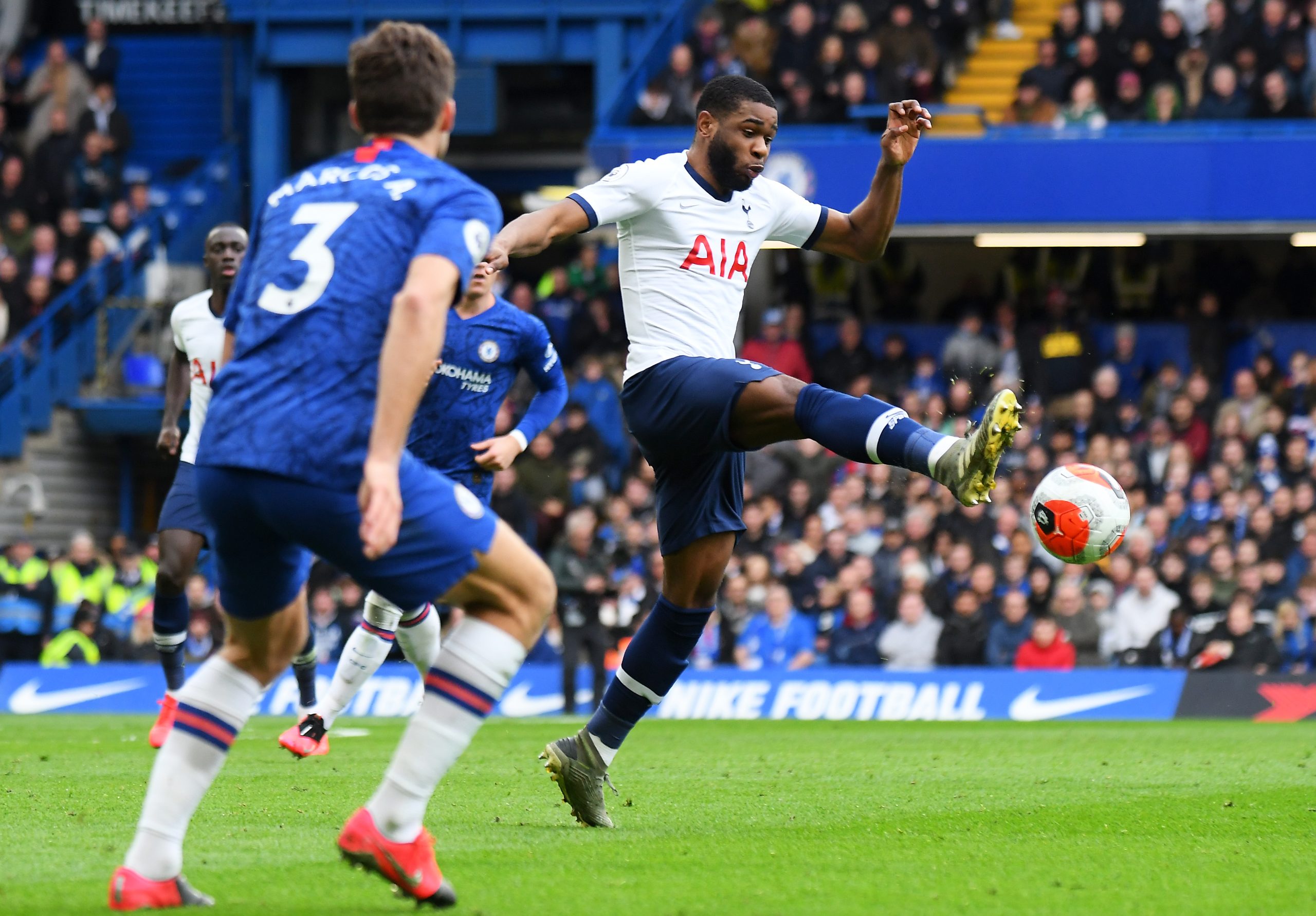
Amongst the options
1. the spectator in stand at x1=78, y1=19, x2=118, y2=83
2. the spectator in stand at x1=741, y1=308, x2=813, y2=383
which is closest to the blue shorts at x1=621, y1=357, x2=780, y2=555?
the spectator in stand at x1=741, y1=308, x2=813, y2=383

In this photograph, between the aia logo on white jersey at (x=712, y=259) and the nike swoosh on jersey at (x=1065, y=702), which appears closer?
the aia logo on white jersey at (x=712, y=259)

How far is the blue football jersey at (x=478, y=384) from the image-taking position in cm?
825

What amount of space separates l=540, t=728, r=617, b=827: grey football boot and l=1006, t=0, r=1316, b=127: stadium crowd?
14195 mm

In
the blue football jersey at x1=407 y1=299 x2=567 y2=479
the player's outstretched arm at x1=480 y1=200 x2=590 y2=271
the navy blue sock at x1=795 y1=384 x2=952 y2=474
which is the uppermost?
the player's outstretched arm at x1=480 y1=200 x2=590 y2=271

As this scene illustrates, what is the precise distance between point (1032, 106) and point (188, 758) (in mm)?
16558

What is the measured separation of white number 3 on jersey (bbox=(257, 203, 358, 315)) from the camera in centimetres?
445

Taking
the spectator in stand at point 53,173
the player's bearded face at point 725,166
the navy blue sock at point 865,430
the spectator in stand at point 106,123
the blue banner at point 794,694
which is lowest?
the blue banner at point 794,694

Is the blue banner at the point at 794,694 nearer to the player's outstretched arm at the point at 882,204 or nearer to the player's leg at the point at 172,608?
the player's leg at the point at 172,608

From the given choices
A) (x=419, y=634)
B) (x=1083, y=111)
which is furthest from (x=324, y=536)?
(x=1083, y=111)

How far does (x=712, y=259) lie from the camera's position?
6832 mm

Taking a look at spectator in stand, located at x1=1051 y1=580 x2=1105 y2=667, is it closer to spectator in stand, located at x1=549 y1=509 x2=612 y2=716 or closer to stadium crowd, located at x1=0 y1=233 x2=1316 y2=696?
stadium crowd, located at x1=0 y1=233 x2=1316 y2=696

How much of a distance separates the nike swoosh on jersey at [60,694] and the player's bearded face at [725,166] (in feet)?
36.6

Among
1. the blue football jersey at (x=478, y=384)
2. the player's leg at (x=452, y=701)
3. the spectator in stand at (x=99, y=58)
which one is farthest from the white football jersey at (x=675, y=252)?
the spectator in stand at (x=99, y=58)

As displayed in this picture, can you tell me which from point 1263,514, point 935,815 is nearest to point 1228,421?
point 1263,514
